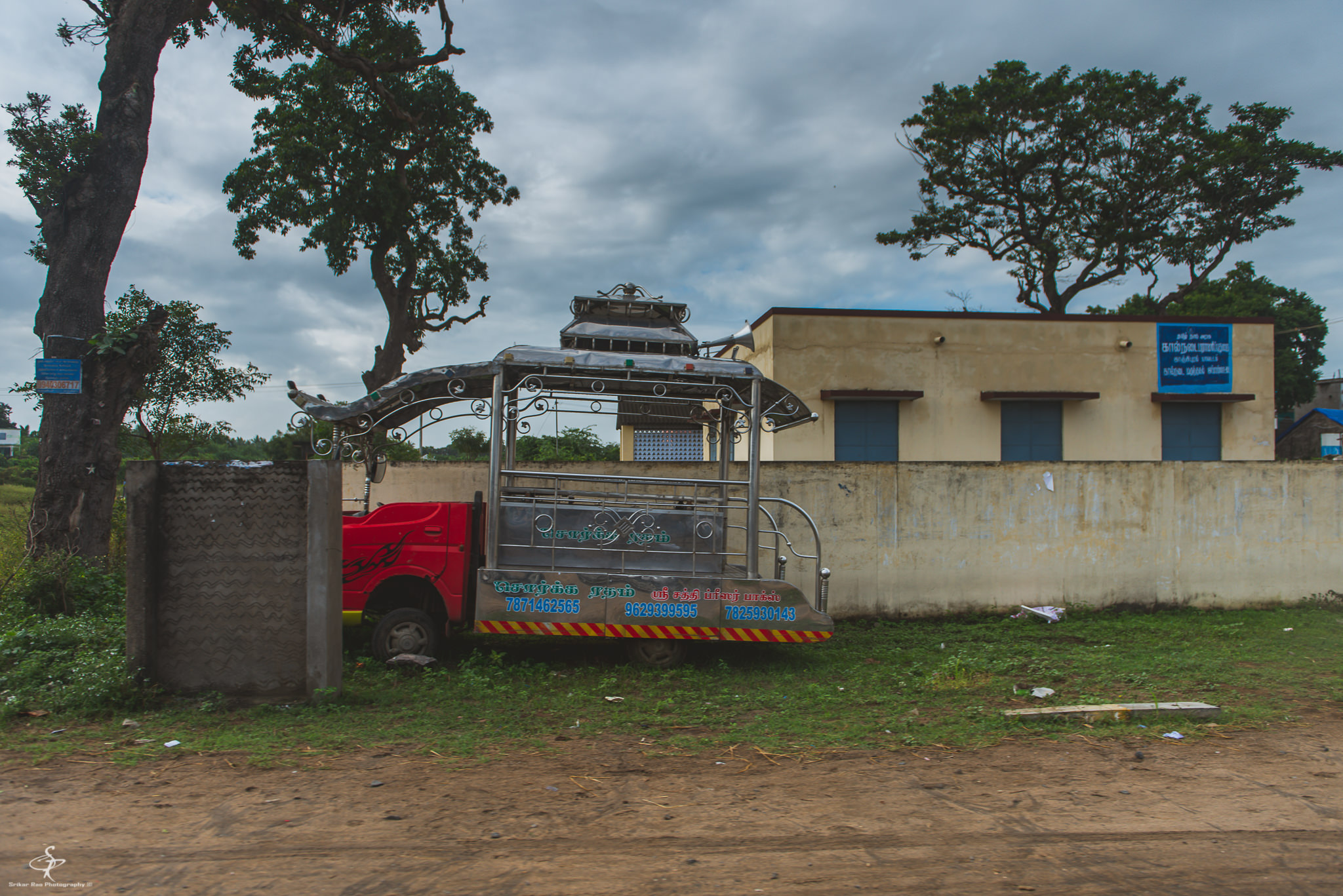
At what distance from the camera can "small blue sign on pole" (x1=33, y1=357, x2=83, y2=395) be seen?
8484 millimetres

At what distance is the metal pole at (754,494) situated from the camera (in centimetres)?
680

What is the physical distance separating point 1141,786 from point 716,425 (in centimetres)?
500

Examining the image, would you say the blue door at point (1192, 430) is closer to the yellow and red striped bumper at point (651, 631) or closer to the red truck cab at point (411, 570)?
the yellow and red striped bumper at point (651, 631)

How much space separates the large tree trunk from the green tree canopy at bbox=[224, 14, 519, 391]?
28.6 ft

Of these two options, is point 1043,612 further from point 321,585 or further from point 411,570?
point 321,585

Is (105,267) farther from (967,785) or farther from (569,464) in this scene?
(967,785)

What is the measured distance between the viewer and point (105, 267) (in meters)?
9.12

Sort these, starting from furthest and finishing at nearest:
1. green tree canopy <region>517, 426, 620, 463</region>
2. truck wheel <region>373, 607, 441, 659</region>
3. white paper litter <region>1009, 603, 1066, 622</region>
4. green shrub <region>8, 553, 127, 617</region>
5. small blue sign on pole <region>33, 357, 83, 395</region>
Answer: green tree canopy <region>517, 426, 620, 463</region>
white paper litter <region>1009, 603, 1066, 622</region>
small blue sign on pole <region>33, 357, 83, 395</region>
green shrub <region>8, 553, 127, 617</region>
truck wheel <region>373, 607, 441, 659</region>

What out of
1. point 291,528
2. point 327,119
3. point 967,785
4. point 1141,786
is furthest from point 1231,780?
point 327,119

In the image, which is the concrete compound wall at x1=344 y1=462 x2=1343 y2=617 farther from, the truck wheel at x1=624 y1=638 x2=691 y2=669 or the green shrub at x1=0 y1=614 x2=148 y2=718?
the green shrub at x1=0 y1=614 x2=148 y2=718

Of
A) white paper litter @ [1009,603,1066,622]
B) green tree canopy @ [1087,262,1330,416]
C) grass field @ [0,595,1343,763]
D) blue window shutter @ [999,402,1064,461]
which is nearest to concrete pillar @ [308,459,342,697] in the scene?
grass field @ [0,595,1343,763]

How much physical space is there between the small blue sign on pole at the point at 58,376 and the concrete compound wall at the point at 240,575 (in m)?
4.12

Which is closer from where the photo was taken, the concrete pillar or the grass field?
the grass field

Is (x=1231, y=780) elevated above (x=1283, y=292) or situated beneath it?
situated beneath
